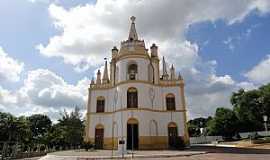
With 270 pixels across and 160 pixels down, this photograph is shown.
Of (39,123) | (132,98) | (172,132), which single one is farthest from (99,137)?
(39,123)

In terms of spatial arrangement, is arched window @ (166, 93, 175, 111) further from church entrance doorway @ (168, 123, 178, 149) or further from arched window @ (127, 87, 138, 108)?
arched window @ (127, 87, 138, 108)

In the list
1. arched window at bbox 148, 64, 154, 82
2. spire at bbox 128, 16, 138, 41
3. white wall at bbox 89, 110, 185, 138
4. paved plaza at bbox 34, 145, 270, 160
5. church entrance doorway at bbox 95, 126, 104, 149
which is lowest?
paved plaza at bbox 34, 145, 270, 160

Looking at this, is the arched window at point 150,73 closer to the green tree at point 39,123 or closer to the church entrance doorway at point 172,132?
the church entrance doorway at point 172,132

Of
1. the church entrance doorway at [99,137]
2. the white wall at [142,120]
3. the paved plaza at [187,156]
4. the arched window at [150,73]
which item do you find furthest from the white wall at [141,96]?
the paved plaza at [187,156]

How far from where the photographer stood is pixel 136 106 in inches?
1425

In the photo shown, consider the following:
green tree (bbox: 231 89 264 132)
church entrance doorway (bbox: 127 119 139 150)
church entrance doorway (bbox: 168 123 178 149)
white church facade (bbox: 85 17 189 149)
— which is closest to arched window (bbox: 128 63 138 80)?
white church facade (bbox: 85 17 189 149)

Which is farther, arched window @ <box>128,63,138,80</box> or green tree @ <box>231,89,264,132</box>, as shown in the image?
green tree @ <box>231,89,264,132</box>

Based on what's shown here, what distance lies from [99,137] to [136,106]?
304 inches

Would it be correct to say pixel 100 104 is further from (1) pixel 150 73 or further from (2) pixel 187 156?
(2) pixel 187 156

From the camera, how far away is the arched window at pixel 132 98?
119 ft

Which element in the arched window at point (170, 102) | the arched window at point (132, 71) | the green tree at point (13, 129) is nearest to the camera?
the arched window at point (132, 71)

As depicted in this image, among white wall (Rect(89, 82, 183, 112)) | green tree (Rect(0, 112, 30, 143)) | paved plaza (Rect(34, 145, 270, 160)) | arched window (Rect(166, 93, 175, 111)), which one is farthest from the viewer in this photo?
green tree (Rect(0, 112, 30, 143))

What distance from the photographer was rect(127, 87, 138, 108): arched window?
36.3m

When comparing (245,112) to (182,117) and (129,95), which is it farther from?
(129,95)
